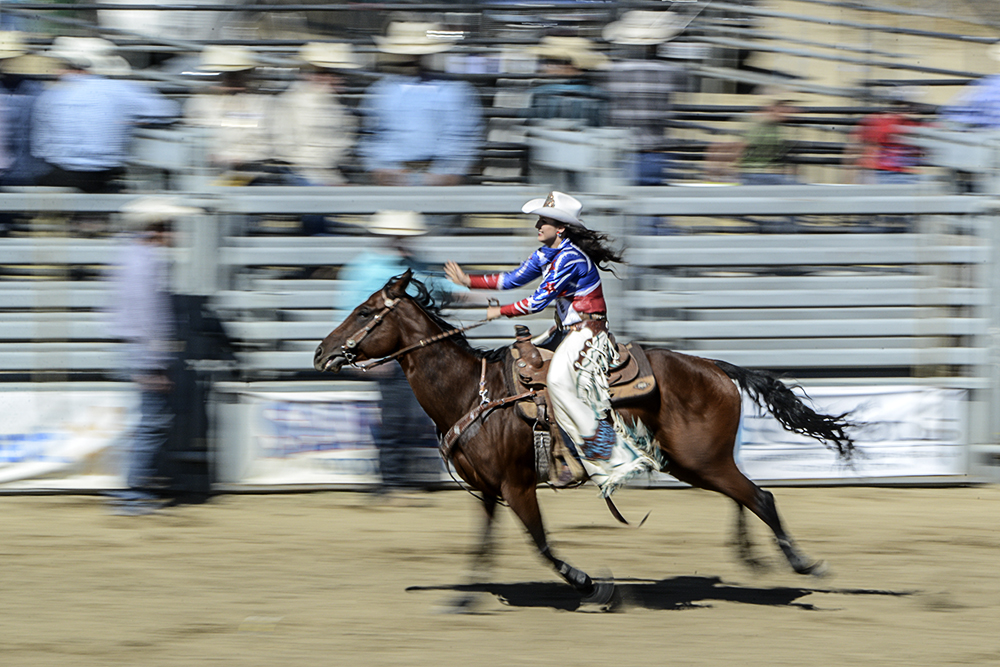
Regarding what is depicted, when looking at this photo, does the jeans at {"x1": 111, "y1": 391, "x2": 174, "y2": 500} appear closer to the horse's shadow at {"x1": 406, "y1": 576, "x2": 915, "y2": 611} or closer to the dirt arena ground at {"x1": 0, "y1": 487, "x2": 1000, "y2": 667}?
the dirt arena ground at {"x1": 0, "y1": 487, "x2": 1000, "y2": 667}

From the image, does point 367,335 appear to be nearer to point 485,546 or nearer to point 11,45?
point 485,546

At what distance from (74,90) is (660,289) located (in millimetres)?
4996

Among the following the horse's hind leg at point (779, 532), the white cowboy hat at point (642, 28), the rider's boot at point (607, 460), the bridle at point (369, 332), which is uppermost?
the white cowboy hat at point (642, 28)

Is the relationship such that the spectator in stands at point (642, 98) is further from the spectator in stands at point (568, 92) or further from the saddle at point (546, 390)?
the saddle at point (546, 390)

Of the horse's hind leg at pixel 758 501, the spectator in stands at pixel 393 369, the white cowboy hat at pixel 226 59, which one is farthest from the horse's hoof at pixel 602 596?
the white cowboy hat at pixel 226 59

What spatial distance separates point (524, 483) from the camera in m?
6.15

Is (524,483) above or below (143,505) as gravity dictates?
above

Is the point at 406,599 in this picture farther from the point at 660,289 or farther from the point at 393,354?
the point at 660,289

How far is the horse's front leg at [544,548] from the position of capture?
5949 mm

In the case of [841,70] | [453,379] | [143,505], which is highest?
[841,70]

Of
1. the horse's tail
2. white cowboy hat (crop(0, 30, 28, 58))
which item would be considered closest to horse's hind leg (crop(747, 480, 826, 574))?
the horse's tail

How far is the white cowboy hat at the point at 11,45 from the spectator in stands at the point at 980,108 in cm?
853

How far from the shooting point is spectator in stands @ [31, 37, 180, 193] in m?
9.02

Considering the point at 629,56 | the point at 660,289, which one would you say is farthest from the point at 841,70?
the point at 660,289
